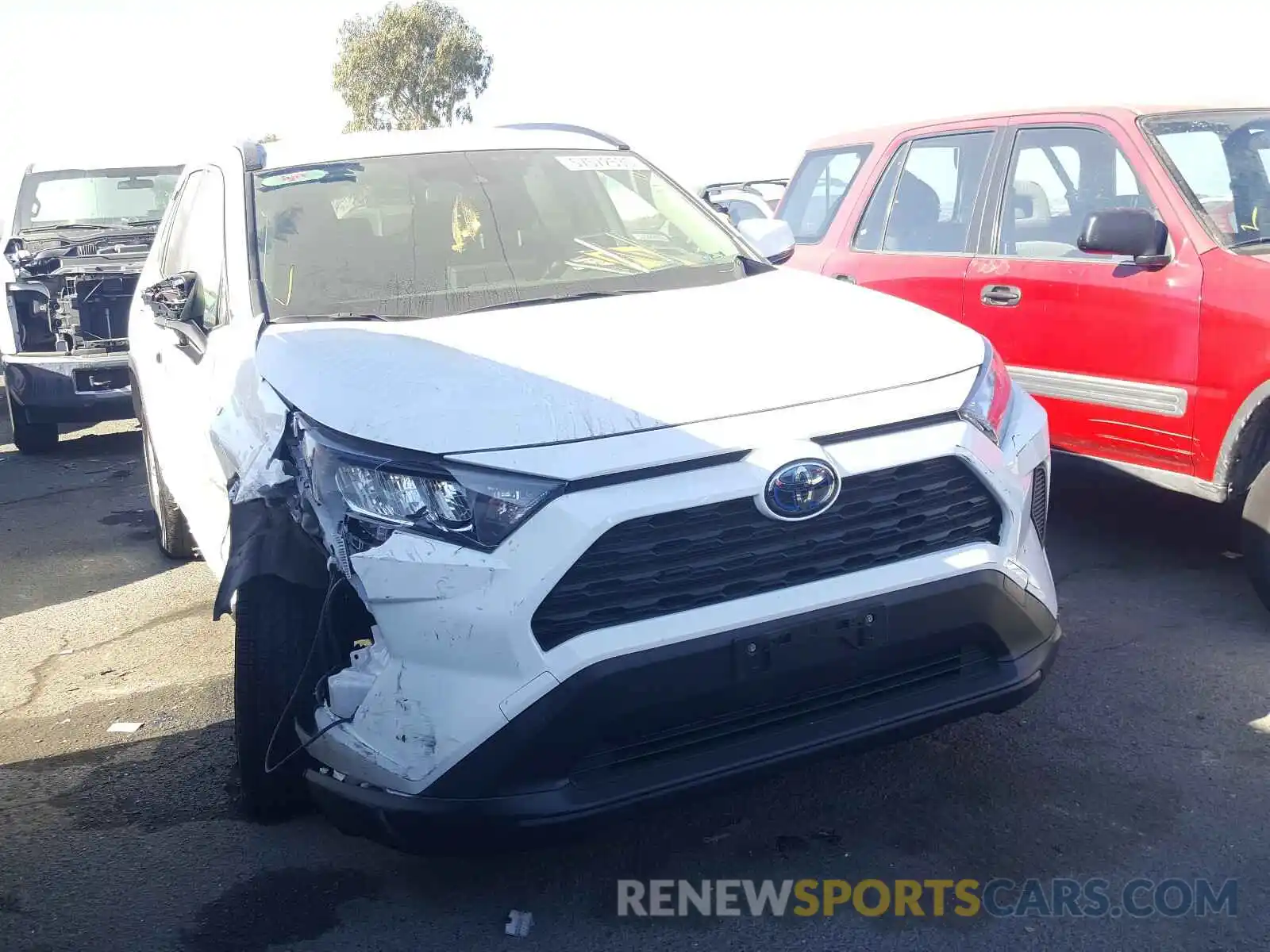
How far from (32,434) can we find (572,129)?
562cm

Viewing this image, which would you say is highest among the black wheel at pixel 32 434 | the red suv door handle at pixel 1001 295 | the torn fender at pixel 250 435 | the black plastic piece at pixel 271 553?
the torn fender at pixel 250 435

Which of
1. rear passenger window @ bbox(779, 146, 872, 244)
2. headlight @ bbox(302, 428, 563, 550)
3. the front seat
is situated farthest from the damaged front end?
rear passenger window @ bbox(779, 146, 872, 244)

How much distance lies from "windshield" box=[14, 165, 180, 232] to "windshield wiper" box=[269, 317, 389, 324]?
7207mm

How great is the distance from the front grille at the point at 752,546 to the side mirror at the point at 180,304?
6.51ft

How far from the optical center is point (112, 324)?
8.73 meters

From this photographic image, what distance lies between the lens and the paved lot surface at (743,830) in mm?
2865

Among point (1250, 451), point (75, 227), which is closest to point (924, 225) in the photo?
point (1250, 451)

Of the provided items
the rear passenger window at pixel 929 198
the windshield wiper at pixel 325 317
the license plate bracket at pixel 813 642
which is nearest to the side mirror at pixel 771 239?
the rear passenger window at pixel 929 198

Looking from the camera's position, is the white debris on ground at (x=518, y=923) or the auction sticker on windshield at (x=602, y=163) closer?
the white debris on ground at (x=518, y=923)

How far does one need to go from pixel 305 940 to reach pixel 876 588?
147cm

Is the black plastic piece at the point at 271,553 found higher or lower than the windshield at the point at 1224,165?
lower

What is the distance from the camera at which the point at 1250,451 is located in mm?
4344

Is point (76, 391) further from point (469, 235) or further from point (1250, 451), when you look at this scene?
point (1250, 451)

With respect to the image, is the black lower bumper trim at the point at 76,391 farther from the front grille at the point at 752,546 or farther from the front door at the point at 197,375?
the front grille at the point at 752,546
